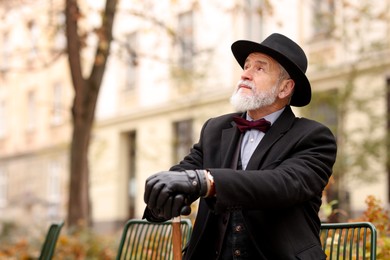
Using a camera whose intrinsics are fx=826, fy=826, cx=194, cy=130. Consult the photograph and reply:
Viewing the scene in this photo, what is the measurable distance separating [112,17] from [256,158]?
9.86 meters

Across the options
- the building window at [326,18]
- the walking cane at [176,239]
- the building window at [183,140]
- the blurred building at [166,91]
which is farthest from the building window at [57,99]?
the walking cane at [176,239]

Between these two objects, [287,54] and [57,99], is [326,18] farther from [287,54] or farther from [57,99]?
[57,99]

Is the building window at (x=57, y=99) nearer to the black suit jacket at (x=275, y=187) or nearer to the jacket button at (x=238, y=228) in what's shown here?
the black suit jacket at (x=275, y=187)

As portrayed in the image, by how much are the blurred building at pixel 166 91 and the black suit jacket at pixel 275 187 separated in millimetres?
7950

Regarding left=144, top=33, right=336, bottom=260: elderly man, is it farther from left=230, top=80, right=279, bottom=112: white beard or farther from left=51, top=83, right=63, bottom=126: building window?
left=51, top=83, right=63, bottom=126: building window

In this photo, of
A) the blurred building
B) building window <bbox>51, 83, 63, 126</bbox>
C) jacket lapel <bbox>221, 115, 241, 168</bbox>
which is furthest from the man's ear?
building window <bbox>51, 83, 63, 126</bbox>

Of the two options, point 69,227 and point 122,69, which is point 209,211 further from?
point 122,69

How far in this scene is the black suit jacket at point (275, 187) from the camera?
318 cm

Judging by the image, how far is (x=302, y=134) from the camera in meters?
3.48

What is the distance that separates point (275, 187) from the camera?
318 cm

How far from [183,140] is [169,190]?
792 inches

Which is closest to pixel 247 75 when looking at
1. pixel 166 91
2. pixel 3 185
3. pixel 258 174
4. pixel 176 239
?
pixel 258 174

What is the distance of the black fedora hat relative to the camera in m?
3.57

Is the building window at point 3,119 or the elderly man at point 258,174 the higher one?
the building window at point 3,119
